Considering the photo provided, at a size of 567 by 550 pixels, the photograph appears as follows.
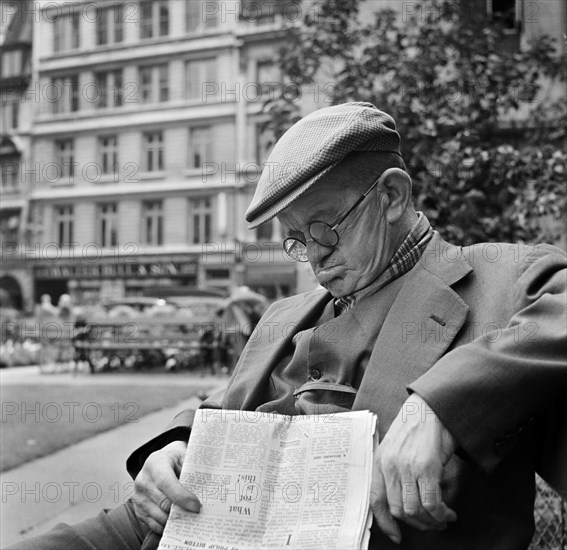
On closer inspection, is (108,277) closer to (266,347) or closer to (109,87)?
(109,87)

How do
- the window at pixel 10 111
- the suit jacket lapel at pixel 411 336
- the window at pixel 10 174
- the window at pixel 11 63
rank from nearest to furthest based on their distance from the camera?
the suit jacket lapel at pixel 411 336
the window at pixel 10 174
the window at pixel 10 111
the window at pixel 11 63

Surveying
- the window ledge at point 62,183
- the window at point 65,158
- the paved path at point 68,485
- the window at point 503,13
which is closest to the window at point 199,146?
the window ledge at point 62,183

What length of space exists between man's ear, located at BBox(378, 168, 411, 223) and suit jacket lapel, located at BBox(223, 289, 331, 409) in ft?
1.02

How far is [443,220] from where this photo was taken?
14.5 ft

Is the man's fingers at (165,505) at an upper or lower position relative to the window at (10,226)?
upper

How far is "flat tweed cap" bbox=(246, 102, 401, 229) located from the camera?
55.4 inches

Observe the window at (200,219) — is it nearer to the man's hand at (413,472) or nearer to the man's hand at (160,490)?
the man's hand at (160,490)

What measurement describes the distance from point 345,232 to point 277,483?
540 mm

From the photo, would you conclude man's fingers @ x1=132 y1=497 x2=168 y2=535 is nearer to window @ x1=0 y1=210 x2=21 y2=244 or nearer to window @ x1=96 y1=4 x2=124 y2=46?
window @ x1=96 y1=4 x2=124 y2=46

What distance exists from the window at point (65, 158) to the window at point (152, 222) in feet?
12.6

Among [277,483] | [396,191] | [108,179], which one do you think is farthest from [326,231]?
[108,179]

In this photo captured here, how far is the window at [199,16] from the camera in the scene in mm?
25703

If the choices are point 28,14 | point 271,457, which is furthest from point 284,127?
point 28,14

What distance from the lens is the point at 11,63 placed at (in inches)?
1228
